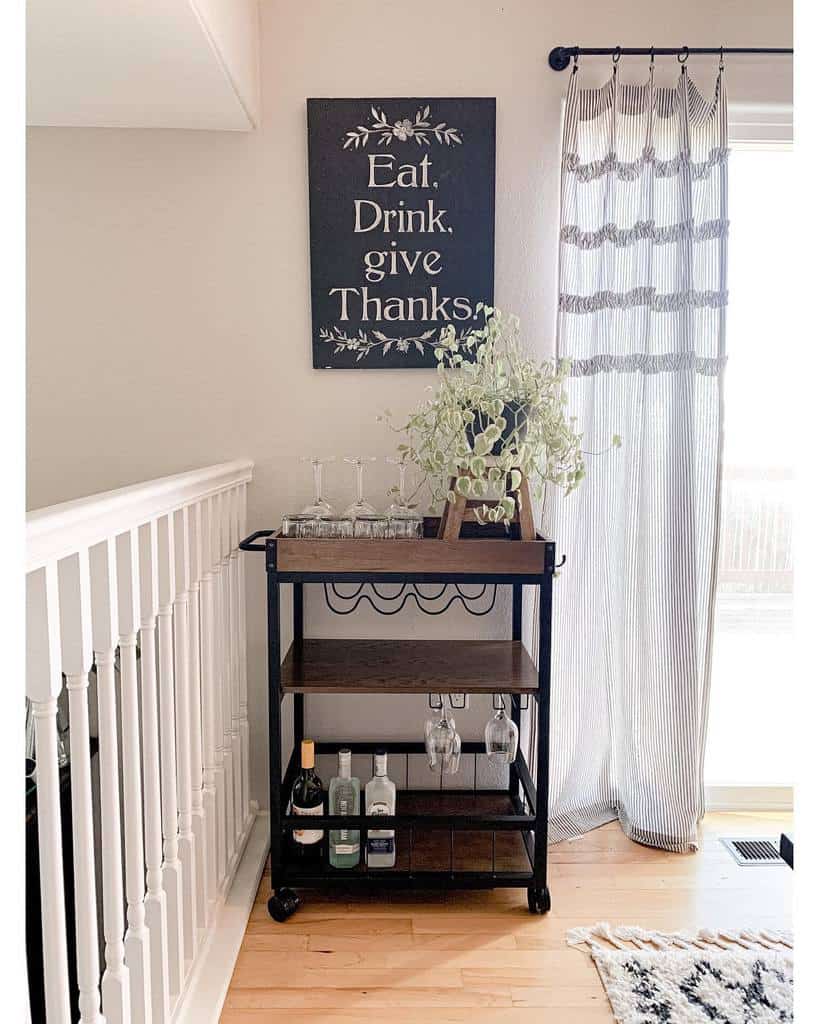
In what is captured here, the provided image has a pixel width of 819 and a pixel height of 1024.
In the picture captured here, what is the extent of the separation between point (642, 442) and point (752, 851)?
45.8 inches

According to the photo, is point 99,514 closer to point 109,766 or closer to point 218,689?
point 109,766

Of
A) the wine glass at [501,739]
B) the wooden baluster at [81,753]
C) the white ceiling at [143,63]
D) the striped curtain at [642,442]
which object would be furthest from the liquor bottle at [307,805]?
the white ceiling at [143,63]

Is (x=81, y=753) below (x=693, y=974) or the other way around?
the other way around

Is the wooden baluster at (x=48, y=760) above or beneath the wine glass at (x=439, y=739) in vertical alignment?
above

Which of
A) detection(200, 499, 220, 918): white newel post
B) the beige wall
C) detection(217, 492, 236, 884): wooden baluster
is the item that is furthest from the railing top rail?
the beige wall

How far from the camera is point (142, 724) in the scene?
1628 mm

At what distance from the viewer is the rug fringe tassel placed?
6.55ft

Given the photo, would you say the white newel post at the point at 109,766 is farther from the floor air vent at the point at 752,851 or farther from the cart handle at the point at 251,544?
the floor air vent at the point at 752,851

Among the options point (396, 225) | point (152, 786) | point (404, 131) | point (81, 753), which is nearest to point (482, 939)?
point (152, 786)

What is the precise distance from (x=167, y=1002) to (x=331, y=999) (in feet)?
1.28

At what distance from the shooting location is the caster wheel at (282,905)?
82.6 inches

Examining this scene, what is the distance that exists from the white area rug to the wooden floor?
49 millimetres

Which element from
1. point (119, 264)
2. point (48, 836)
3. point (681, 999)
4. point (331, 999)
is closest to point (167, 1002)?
point (331, 999)

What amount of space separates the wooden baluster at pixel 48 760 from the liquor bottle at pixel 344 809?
1052 mm
